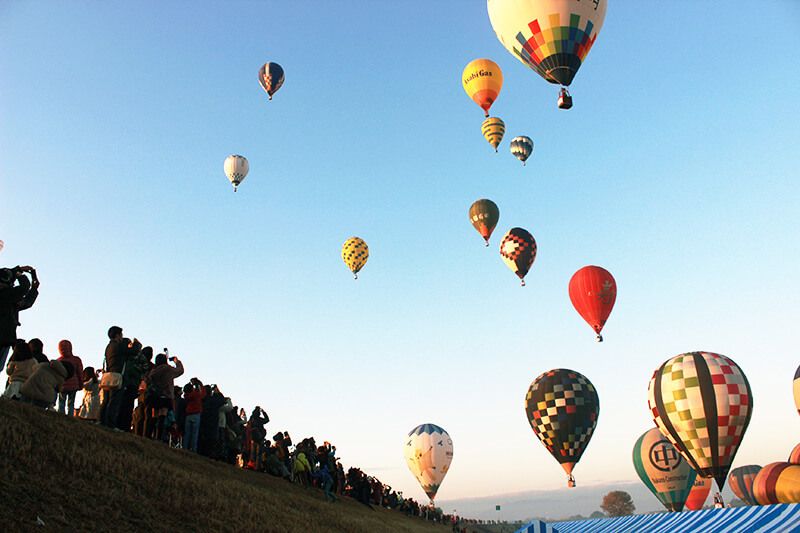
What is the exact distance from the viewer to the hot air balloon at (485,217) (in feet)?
155

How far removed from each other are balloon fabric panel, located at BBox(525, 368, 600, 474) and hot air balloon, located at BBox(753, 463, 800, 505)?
13.8 meters

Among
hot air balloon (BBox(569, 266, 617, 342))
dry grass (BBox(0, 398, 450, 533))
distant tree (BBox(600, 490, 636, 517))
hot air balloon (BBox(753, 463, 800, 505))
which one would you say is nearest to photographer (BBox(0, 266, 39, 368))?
dry grass (BBox(0, 398, 450, 533))

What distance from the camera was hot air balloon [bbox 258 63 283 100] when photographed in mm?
45125

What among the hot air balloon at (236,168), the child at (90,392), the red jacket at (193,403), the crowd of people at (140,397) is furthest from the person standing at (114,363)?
the hot air balloon at (236,168)

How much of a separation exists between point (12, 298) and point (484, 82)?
38.0 metres

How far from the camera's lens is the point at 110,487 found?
9.20 metres

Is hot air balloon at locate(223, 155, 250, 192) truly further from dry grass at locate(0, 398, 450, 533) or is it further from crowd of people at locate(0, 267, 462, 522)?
dry grass at locate(0, 398, 450, 533)

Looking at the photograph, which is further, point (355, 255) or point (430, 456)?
point (355, 255)

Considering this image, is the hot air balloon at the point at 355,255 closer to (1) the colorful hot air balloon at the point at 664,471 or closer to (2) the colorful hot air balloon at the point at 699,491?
(1) the colorful hot air balloon at the point at 664,471

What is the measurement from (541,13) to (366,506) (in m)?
22.3

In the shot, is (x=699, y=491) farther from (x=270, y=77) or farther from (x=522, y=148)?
(x=270, y=77)

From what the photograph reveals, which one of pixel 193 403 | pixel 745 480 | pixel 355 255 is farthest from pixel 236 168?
pixel 745 480

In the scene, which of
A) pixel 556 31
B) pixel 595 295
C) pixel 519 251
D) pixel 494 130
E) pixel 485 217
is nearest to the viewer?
pixel 556 31

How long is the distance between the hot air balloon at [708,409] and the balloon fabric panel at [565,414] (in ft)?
20.5
